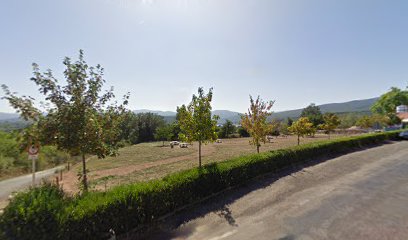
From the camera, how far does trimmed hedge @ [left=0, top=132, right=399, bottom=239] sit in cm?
427

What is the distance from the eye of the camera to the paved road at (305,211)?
5871 mm

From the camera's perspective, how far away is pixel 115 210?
577 centimetres

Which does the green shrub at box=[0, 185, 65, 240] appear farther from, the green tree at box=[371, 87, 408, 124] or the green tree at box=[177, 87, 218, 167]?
the green tree at box=[371, 87, 408, 124]

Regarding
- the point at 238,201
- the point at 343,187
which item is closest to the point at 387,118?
the point at 343,187

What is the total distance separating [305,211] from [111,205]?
597 centimetres

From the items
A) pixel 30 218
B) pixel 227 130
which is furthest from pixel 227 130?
pixel 30 218

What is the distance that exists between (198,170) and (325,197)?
498 centimetres

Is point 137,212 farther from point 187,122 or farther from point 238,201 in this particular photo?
point 187,122

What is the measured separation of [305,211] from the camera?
711cm

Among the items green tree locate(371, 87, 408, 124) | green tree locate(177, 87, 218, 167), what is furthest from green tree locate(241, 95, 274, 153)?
green tree locate(371, 87, 408, 124)

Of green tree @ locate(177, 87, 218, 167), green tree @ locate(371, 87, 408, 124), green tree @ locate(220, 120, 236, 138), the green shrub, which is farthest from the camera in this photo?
green tree @ locate(371, 87, 408, 124)

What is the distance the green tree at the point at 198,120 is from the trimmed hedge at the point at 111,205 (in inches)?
97.4

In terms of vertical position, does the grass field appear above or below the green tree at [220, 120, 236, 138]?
below

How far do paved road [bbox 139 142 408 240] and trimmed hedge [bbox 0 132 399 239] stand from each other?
1.81 ft
